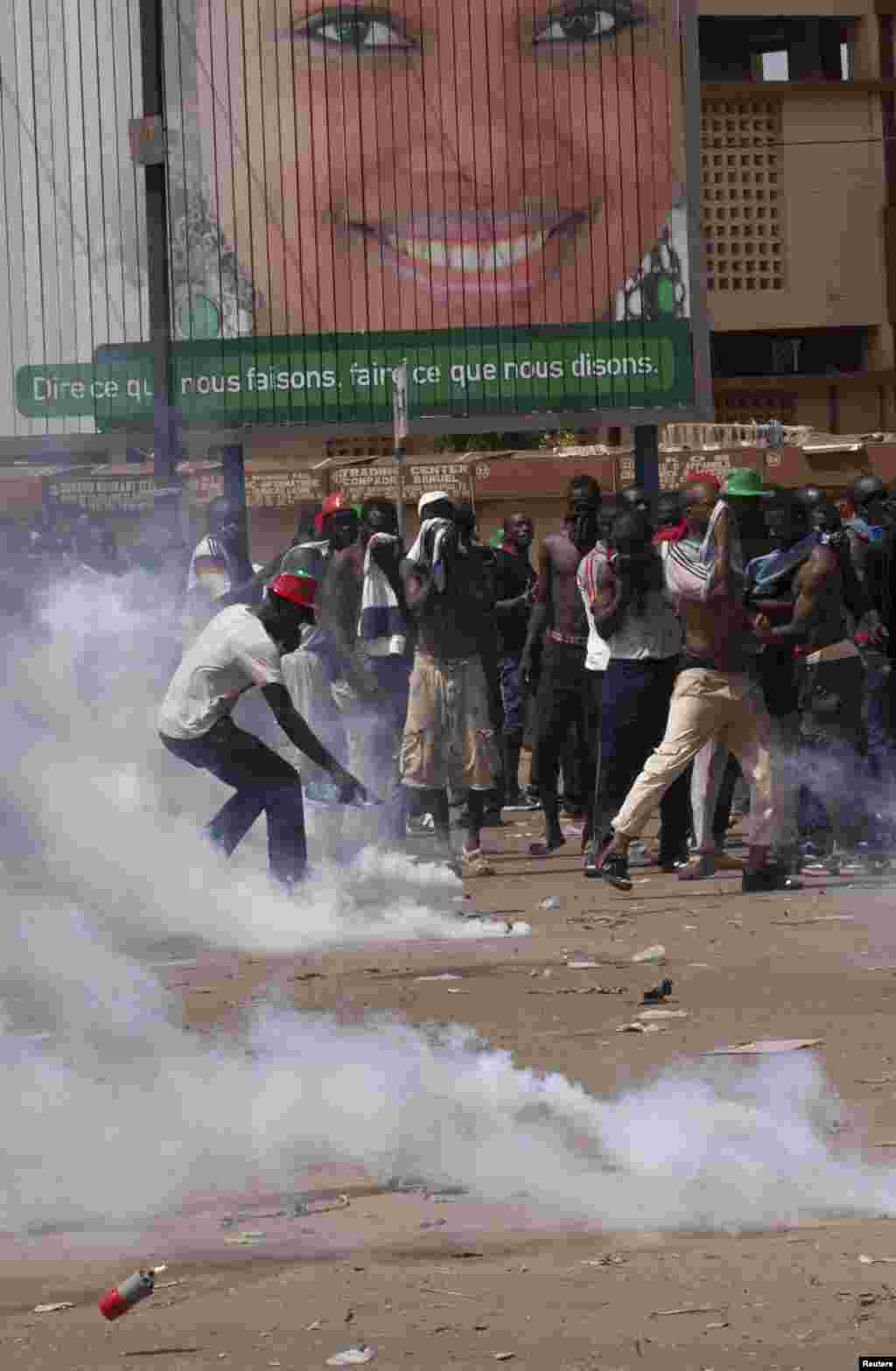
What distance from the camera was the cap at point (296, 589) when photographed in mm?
9789

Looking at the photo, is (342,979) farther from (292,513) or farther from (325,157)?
(292,513)

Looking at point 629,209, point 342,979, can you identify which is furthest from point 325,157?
point 342,979

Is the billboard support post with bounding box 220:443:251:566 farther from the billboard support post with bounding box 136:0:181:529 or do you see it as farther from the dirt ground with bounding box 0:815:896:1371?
the dirt ground with bounding box 0:815:896:1371

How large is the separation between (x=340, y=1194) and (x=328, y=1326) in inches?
42.3

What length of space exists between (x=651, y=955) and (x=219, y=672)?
2.08 m

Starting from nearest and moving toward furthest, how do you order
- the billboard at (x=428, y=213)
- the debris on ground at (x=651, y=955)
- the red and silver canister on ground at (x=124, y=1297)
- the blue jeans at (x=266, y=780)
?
the red and silver canister on ground at (x=124, y=1297) → the debris on ground at (x=651, y=955) → the blue jeans at (x=266, y=780) → the billboard at (x=428, y=213)

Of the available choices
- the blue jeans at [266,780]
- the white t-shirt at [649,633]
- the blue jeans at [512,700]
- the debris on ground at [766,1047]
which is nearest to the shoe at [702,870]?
the white t-shirt at [649,633]

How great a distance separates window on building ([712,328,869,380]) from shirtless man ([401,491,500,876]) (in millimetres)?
Result: 25147

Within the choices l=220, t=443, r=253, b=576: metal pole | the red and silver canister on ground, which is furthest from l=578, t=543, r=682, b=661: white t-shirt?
the red and silver canister on ground

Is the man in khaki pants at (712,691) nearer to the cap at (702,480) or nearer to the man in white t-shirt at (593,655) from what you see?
the cap at (702,480)

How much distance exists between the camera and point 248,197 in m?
16.6

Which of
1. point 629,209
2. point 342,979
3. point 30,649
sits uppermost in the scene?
point 629,209

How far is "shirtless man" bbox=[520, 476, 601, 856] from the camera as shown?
39.3ft

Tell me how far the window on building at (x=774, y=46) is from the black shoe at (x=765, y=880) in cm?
2735
